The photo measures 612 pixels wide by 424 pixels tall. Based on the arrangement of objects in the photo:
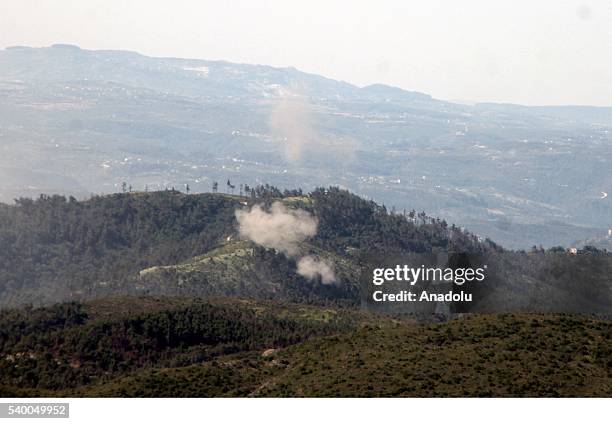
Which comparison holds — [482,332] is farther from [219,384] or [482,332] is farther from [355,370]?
[219,384]

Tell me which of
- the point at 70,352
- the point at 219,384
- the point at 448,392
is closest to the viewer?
the point at 448,392

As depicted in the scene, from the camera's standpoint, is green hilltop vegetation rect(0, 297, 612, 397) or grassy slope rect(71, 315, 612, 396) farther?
green hilltop vegetation rect(0, 297, 612, 397)

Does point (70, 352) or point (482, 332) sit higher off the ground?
point (482, 332)

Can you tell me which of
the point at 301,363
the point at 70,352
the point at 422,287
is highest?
the point at 422,287

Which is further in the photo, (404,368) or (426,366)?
(426,366)

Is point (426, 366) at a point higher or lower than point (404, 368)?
higher

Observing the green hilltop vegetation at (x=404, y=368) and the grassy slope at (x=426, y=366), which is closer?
the grassy slope at (x=426, y=366)
